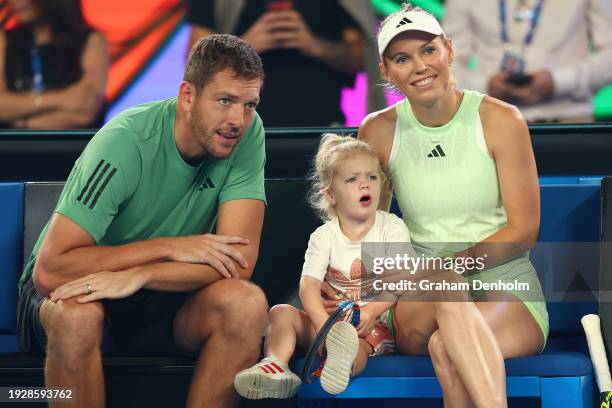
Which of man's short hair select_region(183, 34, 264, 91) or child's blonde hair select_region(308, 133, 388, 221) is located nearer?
man's short hair select_region(183, 34, 264, 91)

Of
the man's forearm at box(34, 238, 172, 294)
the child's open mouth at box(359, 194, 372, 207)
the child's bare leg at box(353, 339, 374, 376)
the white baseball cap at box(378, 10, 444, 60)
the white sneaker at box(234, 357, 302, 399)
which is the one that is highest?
the white baseball cap at box(378, 10, 444, 60)

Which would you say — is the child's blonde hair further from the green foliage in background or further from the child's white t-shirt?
the green foliage in background

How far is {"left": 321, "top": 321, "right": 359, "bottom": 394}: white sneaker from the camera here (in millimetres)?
2312

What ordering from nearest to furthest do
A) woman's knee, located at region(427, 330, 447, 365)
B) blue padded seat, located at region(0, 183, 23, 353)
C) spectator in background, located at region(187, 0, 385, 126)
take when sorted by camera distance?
woman's knee, located at region(427, 330, 447, 365), blue padded seat, located at region(0, 183, 23, 353), spectator in background, located at region(187, 0, 385, 126)

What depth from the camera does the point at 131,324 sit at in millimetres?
A: 2629

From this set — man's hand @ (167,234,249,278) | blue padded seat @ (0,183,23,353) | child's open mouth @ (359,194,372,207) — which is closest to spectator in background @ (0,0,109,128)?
blue padded seat @ (0,183,23,353)

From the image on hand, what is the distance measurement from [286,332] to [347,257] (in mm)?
284

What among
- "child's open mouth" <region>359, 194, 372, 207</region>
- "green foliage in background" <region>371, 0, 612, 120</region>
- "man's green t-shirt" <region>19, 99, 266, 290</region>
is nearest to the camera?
"man's green t-shirt" <region>19, 99, 266, 290</region>

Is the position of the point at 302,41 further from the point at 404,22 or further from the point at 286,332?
the point at 286,332

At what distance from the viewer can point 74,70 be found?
3.91 metres

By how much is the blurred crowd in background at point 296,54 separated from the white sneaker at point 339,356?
61.6 inches

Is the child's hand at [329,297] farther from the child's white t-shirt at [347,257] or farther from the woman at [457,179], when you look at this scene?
the woman at [457,179]

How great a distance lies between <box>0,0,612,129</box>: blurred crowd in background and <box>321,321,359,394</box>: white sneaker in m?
1.56

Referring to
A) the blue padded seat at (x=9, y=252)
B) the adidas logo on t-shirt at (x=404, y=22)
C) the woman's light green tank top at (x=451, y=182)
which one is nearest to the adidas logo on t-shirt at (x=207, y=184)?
the woman's light green tank top at (x=451, y=182)
